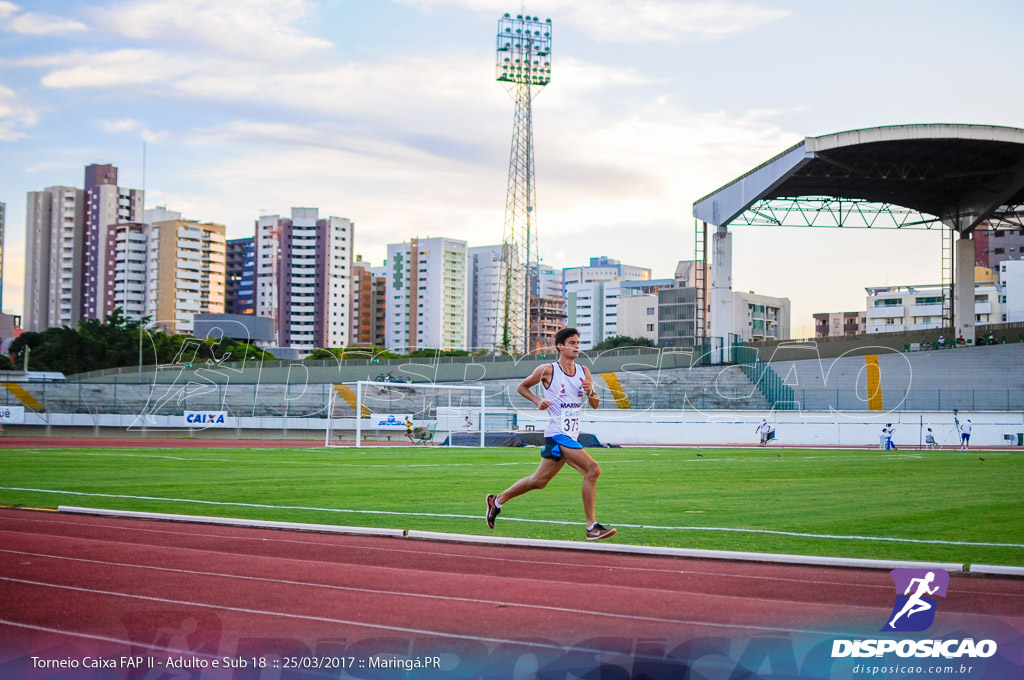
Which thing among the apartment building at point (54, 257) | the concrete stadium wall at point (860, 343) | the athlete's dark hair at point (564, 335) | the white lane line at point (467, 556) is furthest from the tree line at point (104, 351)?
the apartment building at point (54, 257)

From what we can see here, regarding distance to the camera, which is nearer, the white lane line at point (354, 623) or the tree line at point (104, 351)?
the white lane line at point (354, 623)

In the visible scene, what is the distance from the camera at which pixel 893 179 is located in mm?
52094

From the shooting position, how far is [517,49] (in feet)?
252

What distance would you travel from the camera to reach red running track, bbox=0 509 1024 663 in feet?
19.1

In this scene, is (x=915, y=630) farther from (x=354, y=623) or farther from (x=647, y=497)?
(x=647, y=497)

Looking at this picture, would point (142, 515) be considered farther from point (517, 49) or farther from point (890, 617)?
point (517, 49)

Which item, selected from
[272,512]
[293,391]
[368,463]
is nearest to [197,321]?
[293,391]

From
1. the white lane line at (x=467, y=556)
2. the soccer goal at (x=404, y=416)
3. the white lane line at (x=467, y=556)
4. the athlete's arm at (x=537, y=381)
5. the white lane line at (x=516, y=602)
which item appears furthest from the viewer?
the soccer goal at (x=404, y=416)

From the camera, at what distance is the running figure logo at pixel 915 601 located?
5871 mm

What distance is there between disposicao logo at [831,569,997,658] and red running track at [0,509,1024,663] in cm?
14

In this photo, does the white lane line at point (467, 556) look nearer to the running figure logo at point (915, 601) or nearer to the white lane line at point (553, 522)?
the running figure logo at point (915, 601)

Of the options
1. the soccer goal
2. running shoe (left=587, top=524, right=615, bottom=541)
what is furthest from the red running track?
the soccer goal

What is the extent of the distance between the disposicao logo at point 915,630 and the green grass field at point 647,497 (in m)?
2.20

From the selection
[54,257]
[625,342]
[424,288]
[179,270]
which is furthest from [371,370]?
[54,257]
